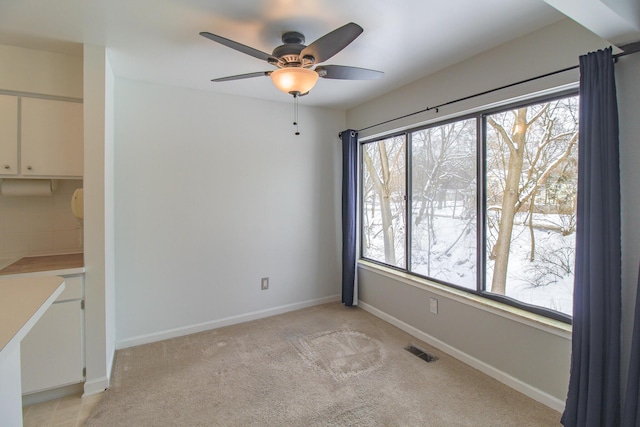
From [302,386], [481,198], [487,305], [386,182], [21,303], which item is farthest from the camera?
[386,182]

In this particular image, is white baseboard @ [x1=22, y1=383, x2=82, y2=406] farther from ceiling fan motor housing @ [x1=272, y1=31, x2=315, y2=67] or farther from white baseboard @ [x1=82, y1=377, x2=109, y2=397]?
Answer: ceiling fan motor housing @ [x1=272, y1=31, x2=315, y2=67]

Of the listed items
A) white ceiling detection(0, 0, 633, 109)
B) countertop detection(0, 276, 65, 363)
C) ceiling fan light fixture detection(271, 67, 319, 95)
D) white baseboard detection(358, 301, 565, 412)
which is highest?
white ceiling detection(0, 0, 633, 109)

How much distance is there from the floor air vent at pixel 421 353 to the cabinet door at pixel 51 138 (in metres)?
3.04

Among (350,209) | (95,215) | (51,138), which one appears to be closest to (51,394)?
(95,215)

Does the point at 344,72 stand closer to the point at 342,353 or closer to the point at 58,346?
the point at 342,353

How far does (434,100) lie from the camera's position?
2.79 m

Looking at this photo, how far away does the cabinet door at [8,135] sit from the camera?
2.21 meters

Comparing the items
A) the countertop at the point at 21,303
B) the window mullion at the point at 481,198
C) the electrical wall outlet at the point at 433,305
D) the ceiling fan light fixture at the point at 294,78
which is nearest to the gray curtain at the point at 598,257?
the window mullion at the point at 481,198

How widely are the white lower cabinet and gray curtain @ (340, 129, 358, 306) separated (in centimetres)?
255

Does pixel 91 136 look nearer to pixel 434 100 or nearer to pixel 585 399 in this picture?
pixel 434 100

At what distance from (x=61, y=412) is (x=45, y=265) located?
0.97m

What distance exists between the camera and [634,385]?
1508 millimetres

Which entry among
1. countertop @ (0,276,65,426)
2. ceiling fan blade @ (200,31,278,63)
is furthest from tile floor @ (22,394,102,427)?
ceiling fan blade @ (200,31,278,63)

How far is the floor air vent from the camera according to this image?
262 centimetres
